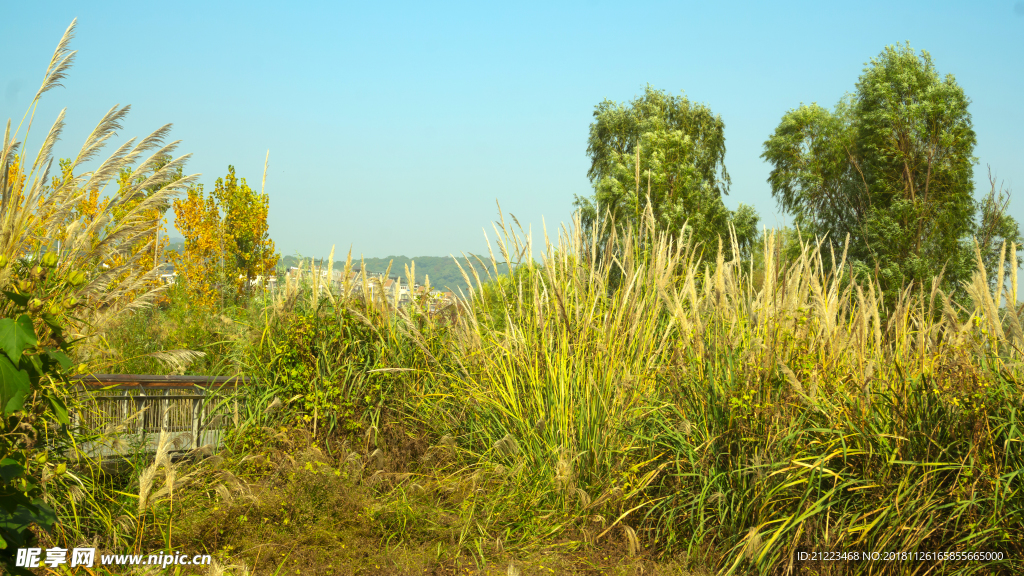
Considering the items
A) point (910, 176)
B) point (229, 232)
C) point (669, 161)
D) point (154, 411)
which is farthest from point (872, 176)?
point (154, 411)

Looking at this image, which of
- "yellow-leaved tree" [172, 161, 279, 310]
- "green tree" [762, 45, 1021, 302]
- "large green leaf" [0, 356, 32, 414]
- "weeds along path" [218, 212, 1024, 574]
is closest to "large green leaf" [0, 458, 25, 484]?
"large green leaf" [0, 356, 32, 414]

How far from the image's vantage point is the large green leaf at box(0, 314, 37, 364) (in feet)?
4.38

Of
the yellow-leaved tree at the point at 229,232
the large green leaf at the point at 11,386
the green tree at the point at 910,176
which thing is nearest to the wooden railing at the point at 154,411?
the large green leaf at the point at 11,386

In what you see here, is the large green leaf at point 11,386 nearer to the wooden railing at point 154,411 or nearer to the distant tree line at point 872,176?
the wooden railing at point 154,411

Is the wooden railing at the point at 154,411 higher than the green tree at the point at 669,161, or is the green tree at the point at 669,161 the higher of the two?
the green tree at the point at 669,161

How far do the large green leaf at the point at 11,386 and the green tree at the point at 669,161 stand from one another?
2344 centimetres

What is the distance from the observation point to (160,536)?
2848mm

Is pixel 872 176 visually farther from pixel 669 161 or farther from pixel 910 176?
pixel 669 161

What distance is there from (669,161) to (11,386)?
28105 mm

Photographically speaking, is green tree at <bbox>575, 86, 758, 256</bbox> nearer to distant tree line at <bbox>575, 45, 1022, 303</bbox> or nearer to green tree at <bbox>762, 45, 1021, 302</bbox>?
distant tree line at <bbox>575, 45, 1022, 303</bbox>

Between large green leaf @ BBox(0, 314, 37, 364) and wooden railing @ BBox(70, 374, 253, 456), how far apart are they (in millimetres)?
1612

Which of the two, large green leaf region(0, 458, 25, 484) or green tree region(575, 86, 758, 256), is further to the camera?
green tree region(575, 86, 758, 256)

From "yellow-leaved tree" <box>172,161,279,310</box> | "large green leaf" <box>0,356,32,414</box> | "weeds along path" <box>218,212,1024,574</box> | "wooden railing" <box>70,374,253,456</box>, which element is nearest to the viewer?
"large green leaf" <box>0,356,32,414</box>

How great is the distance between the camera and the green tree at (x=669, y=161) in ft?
87.2
